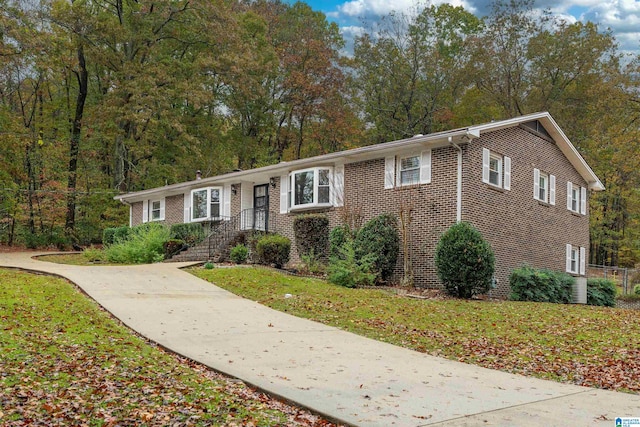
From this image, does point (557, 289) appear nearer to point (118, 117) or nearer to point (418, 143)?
point (418, 143)

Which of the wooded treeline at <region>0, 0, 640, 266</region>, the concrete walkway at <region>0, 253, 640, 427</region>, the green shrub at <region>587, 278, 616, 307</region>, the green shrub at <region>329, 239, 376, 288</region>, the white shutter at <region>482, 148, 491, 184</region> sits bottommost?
the green shrub at <region>587, 278, 616, 307</region>

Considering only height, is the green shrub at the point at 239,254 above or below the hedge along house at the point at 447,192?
below

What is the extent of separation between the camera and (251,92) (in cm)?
3491

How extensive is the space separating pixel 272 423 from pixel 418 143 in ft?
42.1

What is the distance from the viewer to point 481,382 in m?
6.96

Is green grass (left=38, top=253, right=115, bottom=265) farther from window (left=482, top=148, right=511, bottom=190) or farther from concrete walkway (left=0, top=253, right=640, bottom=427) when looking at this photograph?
window (left=482, top=148, right=511, bottom=190)

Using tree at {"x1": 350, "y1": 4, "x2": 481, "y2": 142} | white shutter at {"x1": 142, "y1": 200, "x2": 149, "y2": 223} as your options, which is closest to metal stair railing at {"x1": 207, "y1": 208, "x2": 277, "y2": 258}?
white shutter at {"x1": 142, "y1": 200, "x2": 149, "y2": 223}

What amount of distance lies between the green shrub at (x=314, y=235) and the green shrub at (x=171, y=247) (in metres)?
5.62

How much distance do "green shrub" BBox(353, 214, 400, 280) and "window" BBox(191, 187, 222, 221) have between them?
8.65m

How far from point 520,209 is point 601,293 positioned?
3920 mm

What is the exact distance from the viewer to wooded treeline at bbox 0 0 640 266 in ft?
98.5

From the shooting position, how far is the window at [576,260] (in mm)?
21984

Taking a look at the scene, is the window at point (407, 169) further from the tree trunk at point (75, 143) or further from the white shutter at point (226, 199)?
the tree trunk at point (75, 143)

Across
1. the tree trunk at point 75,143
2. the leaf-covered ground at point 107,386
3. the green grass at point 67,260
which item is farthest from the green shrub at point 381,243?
the tree trunk at point 75,143
